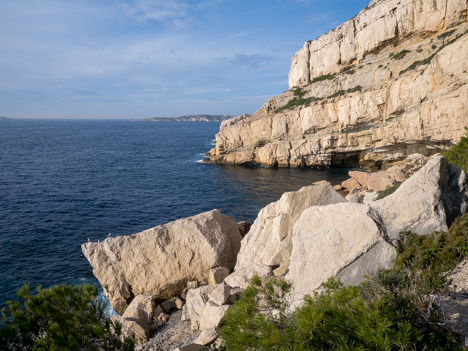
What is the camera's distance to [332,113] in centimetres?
5634

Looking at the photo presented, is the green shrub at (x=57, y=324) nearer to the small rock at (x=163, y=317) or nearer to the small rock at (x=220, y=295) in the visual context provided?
the small rock at (x=220, y=295)

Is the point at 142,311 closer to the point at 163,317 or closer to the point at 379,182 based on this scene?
the point at 163,317

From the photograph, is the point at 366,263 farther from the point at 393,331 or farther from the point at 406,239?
the point at 393,331

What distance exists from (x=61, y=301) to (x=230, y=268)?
43.1 feet

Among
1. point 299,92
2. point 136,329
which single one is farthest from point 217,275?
point 299,92

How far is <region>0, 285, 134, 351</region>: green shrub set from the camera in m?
6.93

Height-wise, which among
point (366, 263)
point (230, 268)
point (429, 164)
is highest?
point (429, 164)

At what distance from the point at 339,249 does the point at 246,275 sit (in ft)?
17.7

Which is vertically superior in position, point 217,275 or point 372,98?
point 372,98

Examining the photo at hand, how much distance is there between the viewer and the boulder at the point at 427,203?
1199cm

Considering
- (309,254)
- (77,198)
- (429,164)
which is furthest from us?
(77,198)

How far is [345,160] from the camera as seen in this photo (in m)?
59.7

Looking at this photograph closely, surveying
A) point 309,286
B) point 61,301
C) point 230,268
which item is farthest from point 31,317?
point 230,268

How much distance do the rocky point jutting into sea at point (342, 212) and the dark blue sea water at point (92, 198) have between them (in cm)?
724
